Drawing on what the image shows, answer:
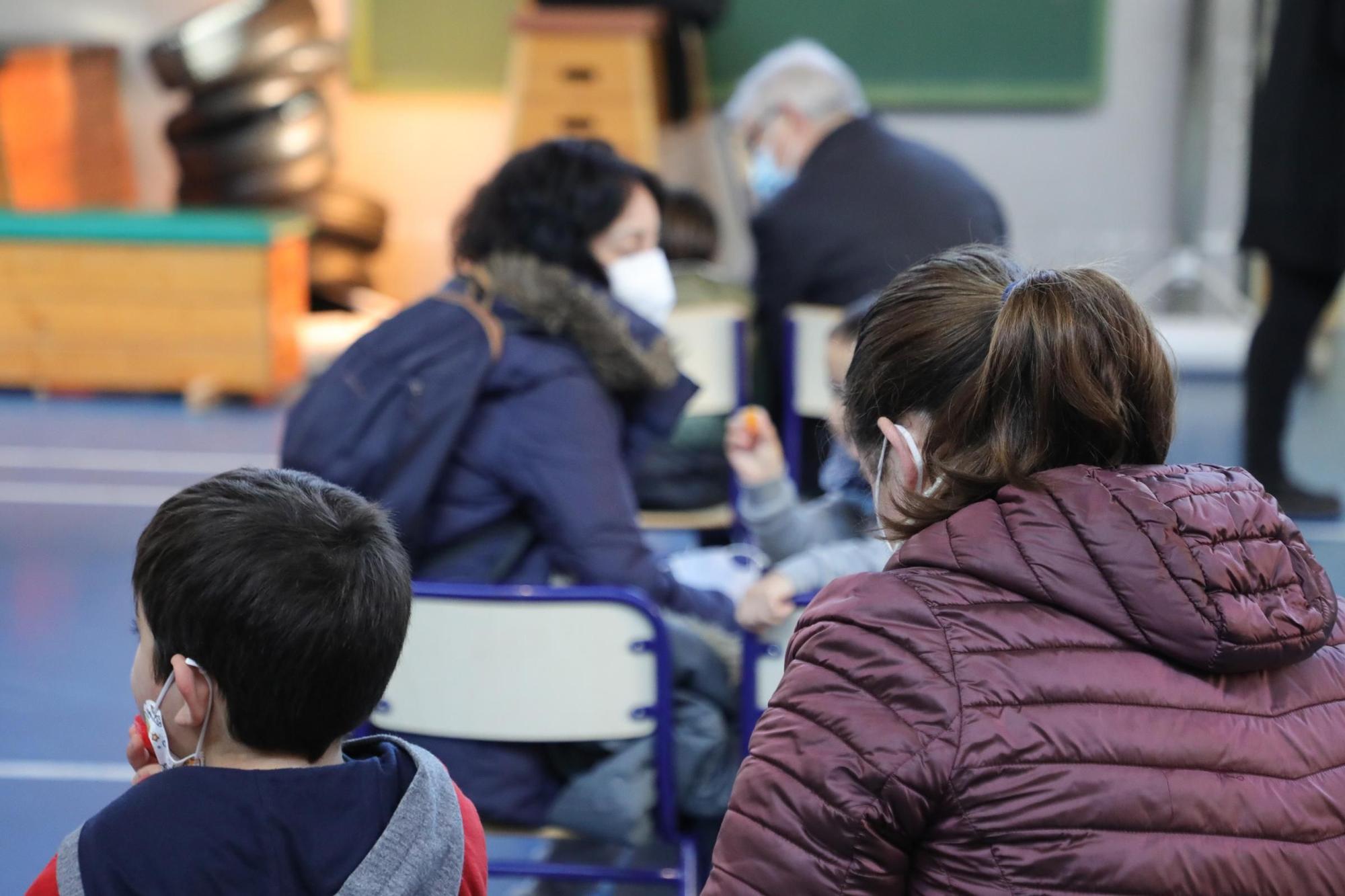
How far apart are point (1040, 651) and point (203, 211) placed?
239 inches

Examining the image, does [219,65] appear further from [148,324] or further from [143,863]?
[143,863]

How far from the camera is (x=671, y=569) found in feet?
8.93

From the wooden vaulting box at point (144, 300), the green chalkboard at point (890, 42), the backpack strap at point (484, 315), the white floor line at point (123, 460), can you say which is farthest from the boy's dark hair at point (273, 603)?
the green chalkboard at point (890, 42)

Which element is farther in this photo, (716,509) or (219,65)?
(219,65)

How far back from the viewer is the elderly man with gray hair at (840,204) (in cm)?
385

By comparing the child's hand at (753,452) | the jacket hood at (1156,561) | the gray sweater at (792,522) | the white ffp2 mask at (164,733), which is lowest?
the gray sweater at (792,522)

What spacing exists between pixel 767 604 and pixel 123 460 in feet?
12.8

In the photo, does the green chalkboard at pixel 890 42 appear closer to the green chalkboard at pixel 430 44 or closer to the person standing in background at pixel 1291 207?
the green chalkboard at pixel 430 44

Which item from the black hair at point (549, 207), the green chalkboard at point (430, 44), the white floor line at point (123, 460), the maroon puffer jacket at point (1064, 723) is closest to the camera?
the maroon puffer jacket at point (1064, 723)

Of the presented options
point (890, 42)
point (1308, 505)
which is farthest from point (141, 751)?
point (890, 42)

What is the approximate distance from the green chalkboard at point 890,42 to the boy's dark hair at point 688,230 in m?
3.16

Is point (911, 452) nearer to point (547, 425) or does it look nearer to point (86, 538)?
point (547, 425)

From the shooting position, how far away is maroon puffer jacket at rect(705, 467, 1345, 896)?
919 mm

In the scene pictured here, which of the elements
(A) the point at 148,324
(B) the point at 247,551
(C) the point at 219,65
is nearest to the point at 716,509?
Answer: (B) the point at 247,551
